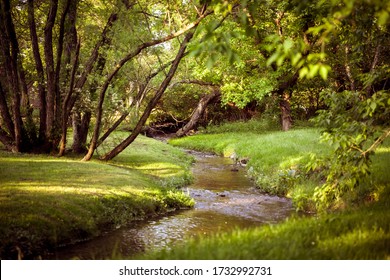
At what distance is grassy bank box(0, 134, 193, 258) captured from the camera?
343 inches

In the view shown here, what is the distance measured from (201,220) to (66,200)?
3.98m

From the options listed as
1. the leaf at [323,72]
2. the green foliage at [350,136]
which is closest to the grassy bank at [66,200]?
the leaf at [323,72]

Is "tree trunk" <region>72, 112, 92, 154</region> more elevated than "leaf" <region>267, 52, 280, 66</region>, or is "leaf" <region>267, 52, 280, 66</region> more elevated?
"leaf" <region>267, 52, 280, 66</region>

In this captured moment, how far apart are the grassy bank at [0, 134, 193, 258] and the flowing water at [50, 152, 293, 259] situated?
517 mm

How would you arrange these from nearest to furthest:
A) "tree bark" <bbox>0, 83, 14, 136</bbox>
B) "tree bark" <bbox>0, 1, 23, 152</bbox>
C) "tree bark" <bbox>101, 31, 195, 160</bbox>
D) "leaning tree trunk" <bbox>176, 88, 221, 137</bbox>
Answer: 1. "tree bark" <bbox>101, 31, 195, 160</bbox>
2. "tree bark" <bbox>0, 1, 23, 152</bbox>
3. "tree bark" <bbox>0, 83, 14, 136</bbox>
4. "leaning tree trunk" <bbox>176, 88, 221, 137</bbox>

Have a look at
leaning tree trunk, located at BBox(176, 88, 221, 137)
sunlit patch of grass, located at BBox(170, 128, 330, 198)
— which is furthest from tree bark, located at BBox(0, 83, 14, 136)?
leaning tree trunk, located at BBox(176, 88, 221, 137)

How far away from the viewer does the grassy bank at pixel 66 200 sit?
870 cm

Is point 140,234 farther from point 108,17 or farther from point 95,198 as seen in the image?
point 108,17

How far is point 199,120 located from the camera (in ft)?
151

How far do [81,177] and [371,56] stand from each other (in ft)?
78.4

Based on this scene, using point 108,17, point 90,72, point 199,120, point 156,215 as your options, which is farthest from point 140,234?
point 199,120

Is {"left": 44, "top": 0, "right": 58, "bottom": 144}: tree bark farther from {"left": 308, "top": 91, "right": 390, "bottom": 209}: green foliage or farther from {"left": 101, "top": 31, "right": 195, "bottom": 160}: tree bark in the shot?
{"left": 308, "top": 91, "right": 390, "bottom": 209}: green foliage

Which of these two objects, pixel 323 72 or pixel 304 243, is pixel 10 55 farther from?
pixel 323 72
